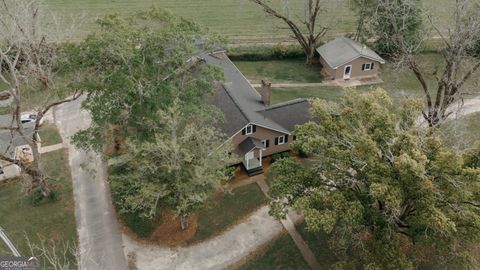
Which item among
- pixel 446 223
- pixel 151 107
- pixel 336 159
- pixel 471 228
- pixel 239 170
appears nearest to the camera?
pixel 446 223

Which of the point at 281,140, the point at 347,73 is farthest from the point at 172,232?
the point at 347,73

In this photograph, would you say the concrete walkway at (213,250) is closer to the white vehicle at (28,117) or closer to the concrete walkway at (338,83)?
the white vehicle at (28,117)

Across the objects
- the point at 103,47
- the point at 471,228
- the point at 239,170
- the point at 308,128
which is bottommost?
the point at 239,170

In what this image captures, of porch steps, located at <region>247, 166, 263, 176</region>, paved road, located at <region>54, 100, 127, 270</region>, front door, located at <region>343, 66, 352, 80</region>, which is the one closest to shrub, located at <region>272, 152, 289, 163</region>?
porch steps, located at <region>247, 166, 263, 176</region>

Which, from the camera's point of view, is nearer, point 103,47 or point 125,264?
point 103,47

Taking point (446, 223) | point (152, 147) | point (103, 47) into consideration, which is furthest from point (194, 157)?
point (446, 223)

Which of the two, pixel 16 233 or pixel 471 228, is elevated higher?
pixel 471 228

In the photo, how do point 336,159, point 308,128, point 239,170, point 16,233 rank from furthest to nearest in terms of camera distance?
1. point 239,170
2. point 16,233
3. point 308,128
4. point 336,159

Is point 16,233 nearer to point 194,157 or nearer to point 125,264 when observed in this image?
point 125,264
